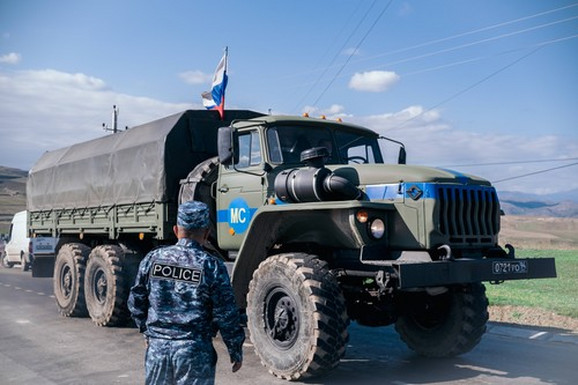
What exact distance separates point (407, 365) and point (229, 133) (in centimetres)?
342

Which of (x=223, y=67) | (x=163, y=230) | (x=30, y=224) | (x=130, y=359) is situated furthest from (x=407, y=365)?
(x=30, y=224)

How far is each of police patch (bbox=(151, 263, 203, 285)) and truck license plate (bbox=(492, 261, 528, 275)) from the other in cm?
366

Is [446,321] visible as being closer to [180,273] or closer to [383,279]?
[383,279]

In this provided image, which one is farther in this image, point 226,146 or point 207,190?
point 207,190

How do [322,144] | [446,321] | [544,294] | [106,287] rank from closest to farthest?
[446,321]
[322,144]
[106,287]
[544,294]

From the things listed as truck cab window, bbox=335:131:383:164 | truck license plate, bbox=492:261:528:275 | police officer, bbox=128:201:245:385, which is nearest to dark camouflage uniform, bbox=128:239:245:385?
police officer, bbox=128:201:245:385

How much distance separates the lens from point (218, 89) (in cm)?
1132

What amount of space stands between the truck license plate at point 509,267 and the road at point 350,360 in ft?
3.65

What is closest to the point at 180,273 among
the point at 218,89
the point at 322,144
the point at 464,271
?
the point at 464,271

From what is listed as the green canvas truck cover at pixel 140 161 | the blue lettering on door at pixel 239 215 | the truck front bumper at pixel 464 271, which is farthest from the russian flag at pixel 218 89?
the truck front bumper at pixel 464 271

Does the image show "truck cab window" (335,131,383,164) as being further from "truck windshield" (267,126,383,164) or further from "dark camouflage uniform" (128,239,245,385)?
"dark camouflage uniform" (128,239,245,385)

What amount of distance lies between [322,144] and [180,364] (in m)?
4.84

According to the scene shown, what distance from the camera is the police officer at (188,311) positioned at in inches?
138

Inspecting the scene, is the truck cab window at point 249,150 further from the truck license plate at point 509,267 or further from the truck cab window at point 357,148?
the truck license plate at point 509,267
